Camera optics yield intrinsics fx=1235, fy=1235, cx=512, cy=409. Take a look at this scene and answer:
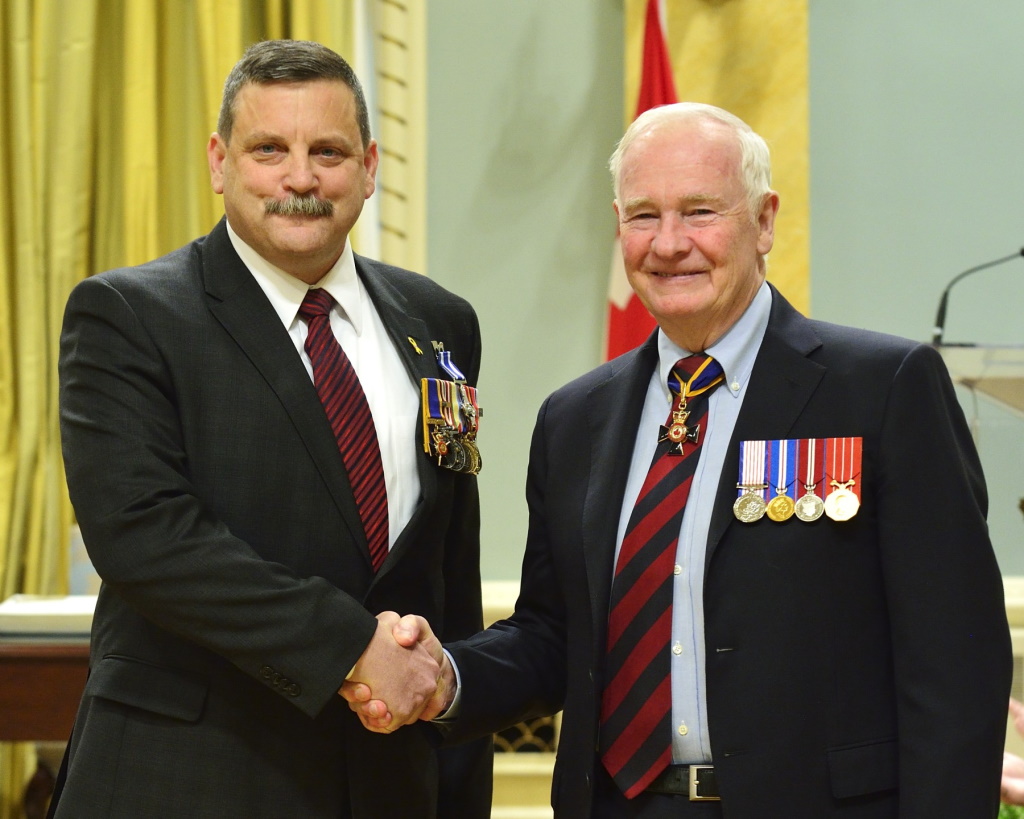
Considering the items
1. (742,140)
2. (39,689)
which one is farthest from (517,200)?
(742,140)

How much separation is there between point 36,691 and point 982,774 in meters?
2.61

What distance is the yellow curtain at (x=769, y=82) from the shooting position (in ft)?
14.8

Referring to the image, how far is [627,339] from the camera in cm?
441

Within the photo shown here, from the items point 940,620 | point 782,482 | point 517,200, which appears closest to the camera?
point 940,620

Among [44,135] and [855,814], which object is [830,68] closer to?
[44,135]

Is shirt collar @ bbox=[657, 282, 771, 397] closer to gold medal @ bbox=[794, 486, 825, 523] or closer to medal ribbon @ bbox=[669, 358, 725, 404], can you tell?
medal ribbon @ bbox=[669, 358, 725, 404]

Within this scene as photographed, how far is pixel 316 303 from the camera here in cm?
236

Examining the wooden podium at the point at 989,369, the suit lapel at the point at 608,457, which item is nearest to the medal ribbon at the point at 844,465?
the suit lapel at the point at 608,457

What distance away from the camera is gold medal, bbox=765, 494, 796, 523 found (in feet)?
6.42

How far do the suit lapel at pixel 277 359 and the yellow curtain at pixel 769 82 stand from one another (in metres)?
2.55

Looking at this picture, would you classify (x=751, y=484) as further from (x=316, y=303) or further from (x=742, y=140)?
(x=316, y=303)

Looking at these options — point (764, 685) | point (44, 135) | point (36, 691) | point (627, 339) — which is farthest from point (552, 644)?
point (44, 135)

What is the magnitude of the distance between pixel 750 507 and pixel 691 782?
442mm

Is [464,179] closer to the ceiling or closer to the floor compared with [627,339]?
closer to the ceiling
